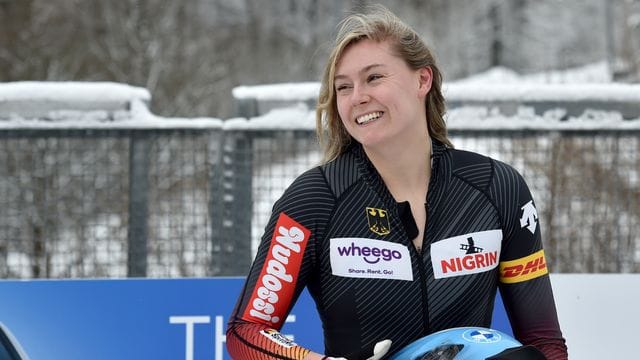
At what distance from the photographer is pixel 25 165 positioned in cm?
468

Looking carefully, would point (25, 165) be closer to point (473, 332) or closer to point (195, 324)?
point (195, 324)

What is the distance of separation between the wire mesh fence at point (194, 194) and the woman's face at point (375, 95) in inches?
83.5

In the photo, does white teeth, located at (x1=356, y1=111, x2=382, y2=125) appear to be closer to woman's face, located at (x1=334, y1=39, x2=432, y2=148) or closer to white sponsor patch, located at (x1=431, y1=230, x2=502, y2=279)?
woman's face, located at (x1=334, y1=39, x2=432, y2=148)

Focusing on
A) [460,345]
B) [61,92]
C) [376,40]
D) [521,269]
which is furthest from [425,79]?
[61,92]

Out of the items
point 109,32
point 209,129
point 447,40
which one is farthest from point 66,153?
point 447,40

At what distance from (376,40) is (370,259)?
56 centimetres

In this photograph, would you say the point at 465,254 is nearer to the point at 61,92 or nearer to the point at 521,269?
the point at 521,269

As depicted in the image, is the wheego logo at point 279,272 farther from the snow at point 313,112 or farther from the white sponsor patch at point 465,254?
the snow at point 313,112

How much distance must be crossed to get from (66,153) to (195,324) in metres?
1.66

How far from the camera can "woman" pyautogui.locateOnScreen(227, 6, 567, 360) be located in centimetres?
242

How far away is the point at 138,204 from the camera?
455 centimetres

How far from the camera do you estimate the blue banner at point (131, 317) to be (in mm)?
3277

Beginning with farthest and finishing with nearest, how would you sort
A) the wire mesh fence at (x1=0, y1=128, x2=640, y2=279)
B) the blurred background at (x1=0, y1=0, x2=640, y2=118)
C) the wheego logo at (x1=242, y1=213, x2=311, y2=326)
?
the blurred background at (x1=0, y1=0, x2=640, y2=118), the wire mesh fence at (x1=0, y1=128, x2=640, y2=279), the wheego logo at (x1=242, y1=213, x2=311, y2=326)

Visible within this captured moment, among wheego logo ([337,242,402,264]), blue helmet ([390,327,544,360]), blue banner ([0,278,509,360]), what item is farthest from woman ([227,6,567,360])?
blue banner ([0,278,509,360])
